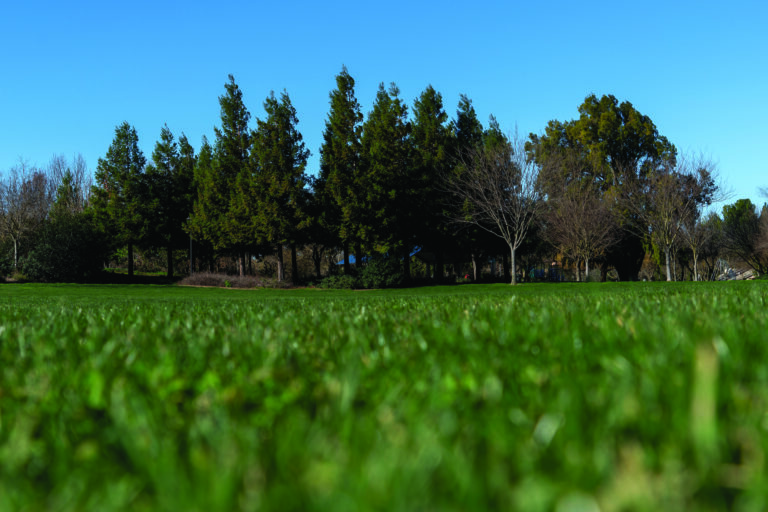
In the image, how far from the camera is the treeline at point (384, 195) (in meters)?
36.3

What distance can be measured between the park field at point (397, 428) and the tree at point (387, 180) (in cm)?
3362

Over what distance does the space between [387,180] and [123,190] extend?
23867 millimetres

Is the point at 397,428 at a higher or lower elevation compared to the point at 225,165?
lower

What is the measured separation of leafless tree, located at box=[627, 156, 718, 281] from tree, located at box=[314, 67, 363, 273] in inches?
824

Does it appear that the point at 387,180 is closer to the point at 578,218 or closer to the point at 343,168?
the point at 343,168

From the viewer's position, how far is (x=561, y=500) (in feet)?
2.84

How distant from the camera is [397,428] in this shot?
1.25 meters

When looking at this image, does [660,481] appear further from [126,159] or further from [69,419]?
[126,159]

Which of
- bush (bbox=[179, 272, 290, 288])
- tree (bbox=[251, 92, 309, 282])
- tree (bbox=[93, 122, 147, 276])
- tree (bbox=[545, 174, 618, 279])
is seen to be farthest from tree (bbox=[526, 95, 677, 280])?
tree (bbox=[93, 122, 147, 276])

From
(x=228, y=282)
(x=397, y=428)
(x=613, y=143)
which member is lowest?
(x=397, y=428)

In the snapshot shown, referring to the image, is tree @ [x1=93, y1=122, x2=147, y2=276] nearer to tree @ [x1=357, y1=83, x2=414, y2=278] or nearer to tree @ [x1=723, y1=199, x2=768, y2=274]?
tree @ [x1=357, y1=83, x2=414, y2=278]

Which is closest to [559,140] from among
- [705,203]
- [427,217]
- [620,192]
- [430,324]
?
[620,192]

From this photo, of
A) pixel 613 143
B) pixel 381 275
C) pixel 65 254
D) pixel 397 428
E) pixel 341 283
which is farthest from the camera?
pixel 613 143

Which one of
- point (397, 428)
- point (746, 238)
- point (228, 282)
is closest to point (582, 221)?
point (228, 282)
